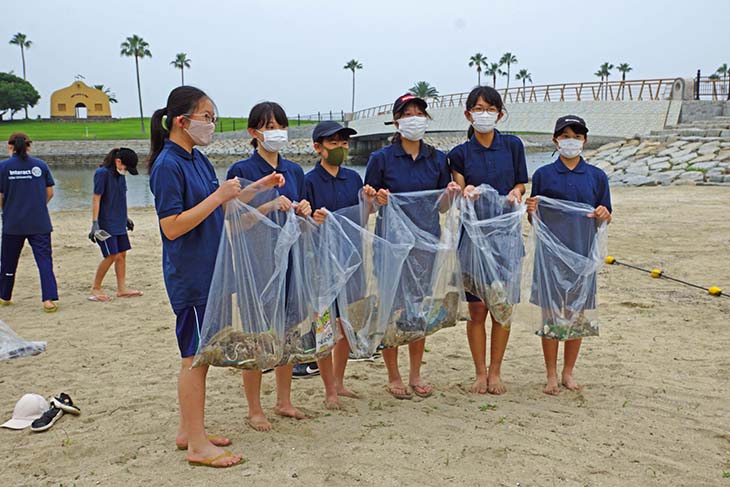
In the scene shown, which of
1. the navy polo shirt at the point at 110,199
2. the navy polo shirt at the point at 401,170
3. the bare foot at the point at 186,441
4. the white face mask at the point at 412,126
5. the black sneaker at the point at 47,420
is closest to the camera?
the bare foot at the point at 186,441

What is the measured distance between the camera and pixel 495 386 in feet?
13.1

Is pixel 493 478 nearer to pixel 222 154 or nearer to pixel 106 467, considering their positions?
pixel 106 467

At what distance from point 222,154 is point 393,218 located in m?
45.9

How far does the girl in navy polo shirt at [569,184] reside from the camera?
12.7 feet

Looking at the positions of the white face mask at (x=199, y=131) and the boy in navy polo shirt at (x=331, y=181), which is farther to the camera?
the boy in navy polo shirt at (x=331, y=181)

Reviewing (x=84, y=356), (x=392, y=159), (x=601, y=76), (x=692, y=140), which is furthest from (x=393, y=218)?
(x=601, y=76)

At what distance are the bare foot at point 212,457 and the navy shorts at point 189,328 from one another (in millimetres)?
462

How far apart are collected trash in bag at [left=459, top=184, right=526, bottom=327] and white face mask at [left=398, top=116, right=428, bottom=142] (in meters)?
0.49

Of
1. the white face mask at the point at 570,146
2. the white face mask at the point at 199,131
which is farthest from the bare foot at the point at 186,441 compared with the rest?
the white face mask at the point at 570,146

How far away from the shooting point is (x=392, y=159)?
3861mm

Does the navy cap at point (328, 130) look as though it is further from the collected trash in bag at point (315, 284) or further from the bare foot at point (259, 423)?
the bare foot at point (259, 423)

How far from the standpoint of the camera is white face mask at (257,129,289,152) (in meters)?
3.39

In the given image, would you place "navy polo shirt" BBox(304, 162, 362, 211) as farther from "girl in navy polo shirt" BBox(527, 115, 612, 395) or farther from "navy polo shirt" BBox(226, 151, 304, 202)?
"girl in navy polo shirt" BBox(527, 115, 612, 395)

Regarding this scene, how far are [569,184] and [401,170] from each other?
1.03 m
